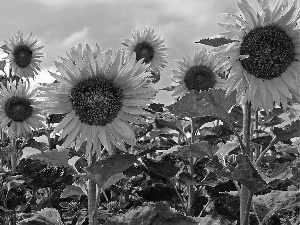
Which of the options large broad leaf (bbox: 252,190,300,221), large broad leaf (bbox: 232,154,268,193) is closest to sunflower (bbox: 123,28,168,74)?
large broad leaf (bbox: 252,190,300,221)

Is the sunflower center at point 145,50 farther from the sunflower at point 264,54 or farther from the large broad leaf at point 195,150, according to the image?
the large broad leaf at point 195,150

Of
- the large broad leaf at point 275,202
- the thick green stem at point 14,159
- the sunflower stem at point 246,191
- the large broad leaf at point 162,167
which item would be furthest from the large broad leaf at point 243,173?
the thick green stem at point 14,159

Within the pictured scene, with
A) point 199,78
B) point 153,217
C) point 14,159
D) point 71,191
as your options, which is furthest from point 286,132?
point 14,159

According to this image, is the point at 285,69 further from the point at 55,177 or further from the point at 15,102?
the point at 15,102

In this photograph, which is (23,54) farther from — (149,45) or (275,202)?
(275,202)

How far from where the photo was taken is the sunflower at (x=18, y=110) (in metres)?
→ 7.80

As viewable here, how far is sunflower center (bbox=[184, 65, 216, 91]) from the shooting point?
680 cm

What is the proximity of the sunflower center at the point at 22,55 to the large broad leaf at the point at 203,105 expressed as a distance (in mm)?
7556

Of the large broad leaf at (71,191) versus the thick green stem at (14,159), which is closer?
the large broad leaf at (71,191)

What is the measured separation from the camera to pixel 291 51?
3795 mm

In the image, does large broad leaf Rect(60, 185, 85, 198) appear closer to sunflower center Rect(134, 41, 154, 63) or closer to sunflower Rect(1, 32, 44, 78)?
sunflower center Rect(134, 41, 154, 63)

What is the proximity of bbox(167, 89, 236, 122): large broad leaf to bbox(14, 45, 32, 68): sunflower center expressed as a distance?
24.8ft

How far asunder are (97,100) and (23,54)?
24.0 feet

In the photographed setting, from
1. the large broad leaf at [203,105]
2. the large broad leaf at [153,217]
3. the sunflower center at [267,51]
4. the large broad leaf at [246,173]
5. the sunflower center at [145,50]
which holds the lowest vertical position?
the large broad leaf at [153,217]
